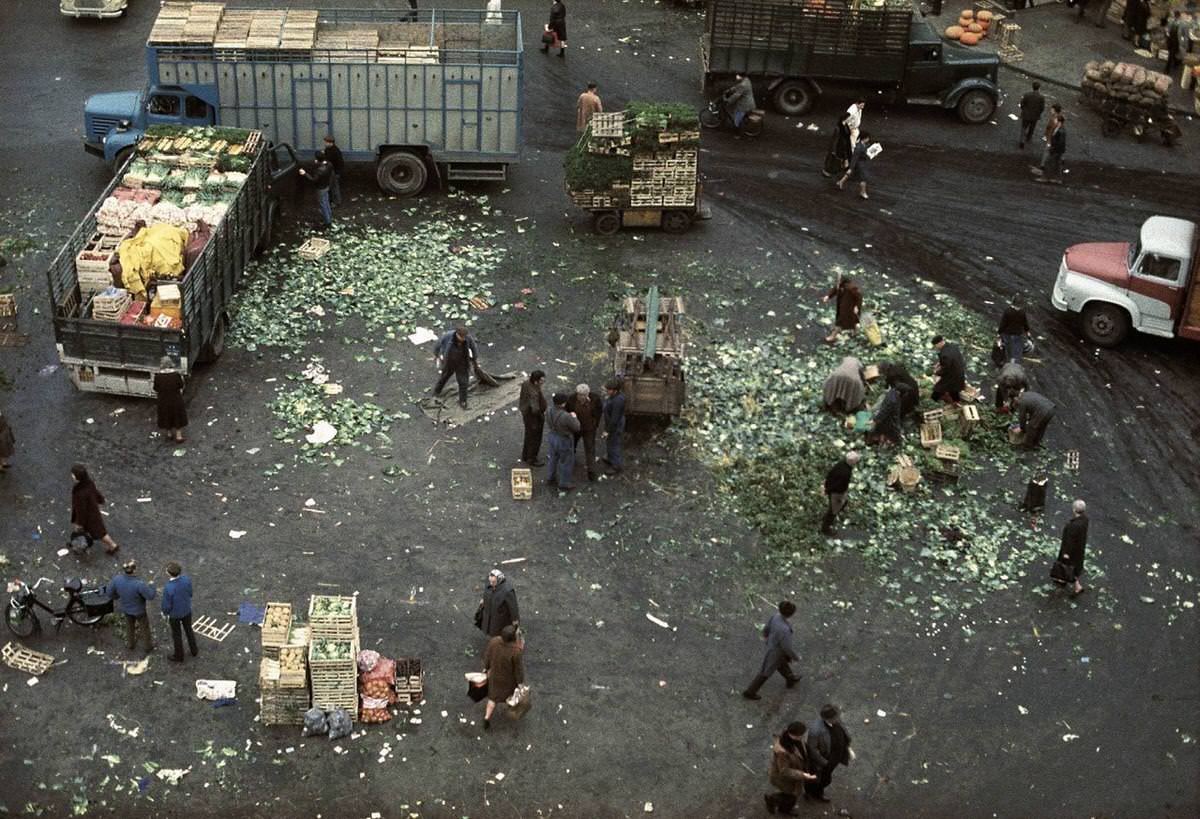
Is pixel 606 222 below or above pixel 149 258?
below

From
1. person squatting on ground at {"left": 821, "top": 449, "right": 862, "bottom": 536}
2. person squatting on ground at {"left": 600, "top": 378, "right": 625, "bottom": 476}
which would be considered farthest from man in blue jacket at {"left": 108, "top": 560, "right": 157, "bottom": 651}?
person squatting on ground at {"left": 821, "top": 449, "right": 862, "bottom": 536}

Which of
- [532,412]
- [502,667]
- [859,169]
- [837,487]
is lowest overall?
[502,667]

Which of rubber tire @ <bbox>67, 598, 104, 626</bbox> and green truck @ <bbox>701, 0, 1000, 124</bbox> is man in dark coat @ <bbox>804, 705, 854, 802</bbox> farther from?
green truck @ <bbox>701, 0, 1000, 124</bbox>

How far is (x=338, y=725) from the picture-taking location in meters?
15.3

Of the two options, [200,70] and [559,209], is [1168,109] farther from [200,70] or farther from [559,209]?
[200,70]

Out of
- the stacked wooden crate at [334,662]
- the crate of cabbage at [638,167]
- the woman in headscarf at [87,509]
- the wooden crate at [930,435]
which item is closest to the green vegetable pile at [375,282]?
the crate of cabbage at [638,167]

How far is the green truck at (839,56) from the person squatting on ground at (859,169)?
2.87 metres

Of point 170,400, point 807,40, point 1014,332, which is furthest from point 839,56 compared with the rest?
point 170,400

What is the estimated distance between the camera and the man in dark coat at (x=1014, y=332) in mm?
21575

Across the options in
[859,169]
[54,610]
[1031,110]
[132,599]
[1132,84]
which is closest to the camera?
[132,599]

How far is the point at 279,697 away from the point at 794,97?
1966cm

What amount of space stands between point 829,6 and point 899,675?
17.4m

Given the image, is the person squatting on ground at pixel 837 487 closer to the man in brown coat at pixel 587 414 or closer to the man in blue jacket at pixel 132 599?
the man in brown coat at pixel 587 414

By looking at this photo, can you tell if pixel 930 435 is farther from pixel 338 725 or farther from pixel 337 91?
pixel 337 91
